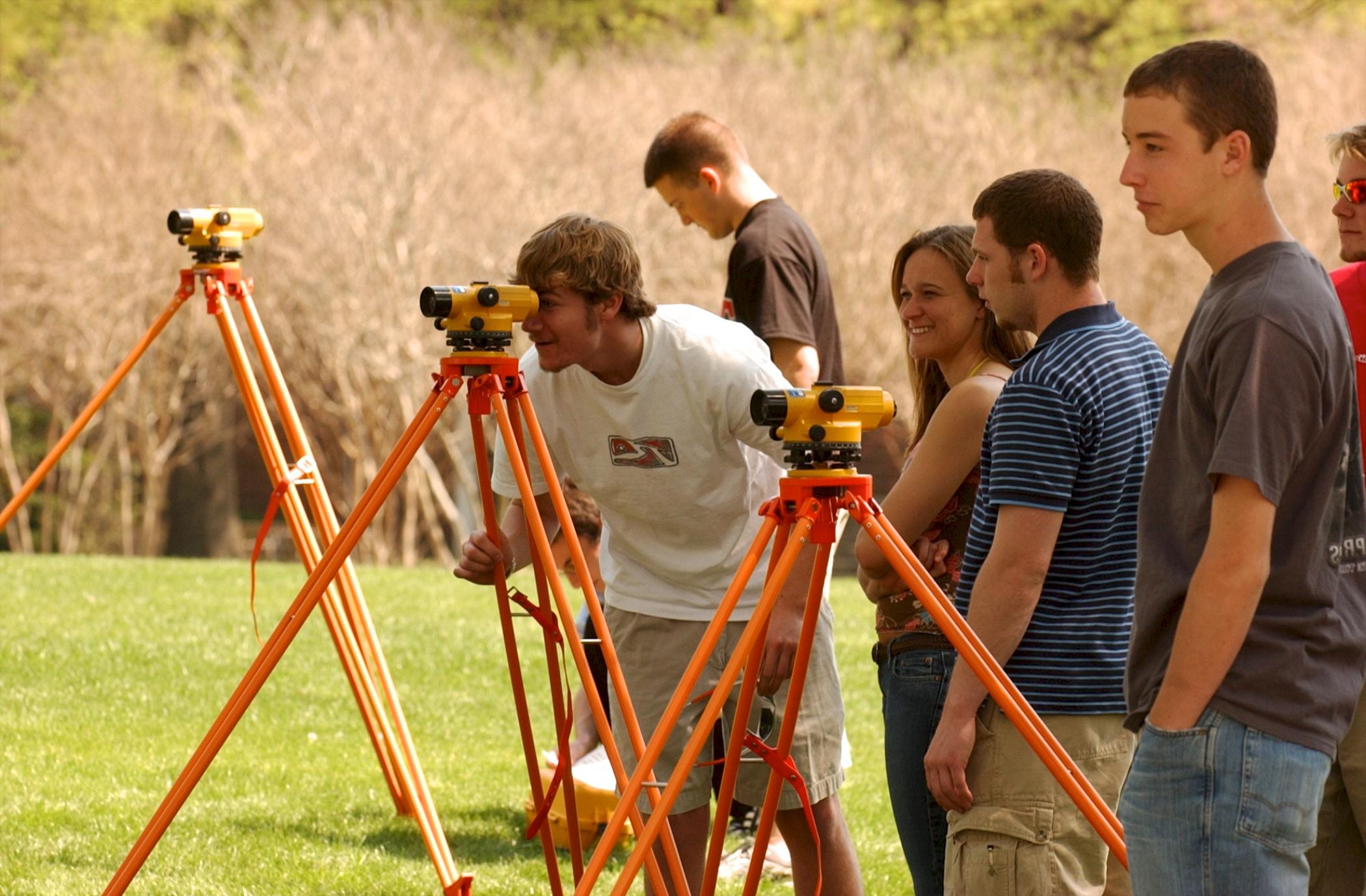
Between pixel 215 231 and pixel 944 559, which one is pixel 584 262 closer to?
pixel 944 559

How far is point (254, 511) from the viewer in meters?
24.6

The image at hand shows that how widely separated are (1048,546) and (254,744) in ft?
16.3

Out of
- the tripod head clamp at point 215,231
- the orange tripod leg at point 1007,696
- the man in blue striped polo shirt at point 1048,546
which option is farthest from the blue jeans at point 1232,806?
the tripod head clamp at point 215,231

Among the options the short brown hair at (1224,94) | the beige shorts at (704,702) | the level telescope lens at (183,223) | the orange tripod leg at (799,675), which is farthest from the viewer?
the level telescope lens at (183,223)

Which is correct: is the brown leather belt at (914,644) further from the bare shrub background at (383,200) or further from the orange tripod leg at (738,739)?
the bare shrub background at (383,200)

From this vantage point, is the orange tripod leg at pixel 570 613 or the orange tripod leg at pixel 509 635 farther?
the orange tripod leg at pixel 509 635

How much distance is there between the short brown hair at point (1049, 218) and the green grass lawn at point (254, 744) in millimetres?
2709

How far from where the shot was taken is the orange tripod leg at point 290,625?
3.37 m

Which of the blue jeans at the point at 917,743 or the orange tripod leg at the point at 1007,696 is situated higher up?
the orange tripod leg at the point at 1007,696

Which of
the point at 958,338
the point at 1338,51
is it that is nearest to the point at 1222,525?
the point at 958,338

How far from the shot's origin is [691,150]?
5.32 metres

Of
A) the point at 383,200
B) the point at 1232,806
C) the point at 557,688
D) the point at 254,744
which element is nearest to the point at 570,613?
the point at 557,688

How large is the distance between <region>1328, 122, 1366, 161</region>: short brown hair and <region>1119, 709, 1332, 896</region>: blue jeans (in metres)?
1.80

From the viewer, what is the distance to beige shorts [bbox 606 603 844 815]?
3881mm
